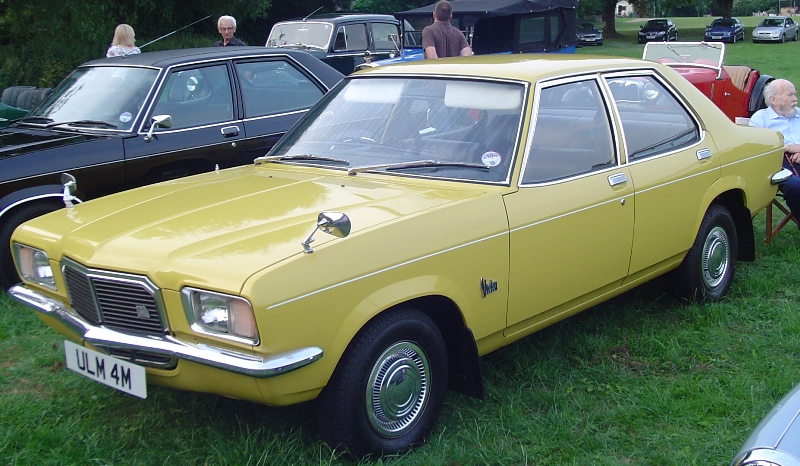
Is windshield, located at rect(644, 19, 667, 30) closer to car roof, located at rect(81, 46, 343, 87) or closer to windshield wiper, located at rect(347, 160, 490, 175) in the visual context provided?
car roof, located at rect(81, 46, 343, 87)

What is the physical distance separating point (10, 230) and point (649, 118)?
4134 mm

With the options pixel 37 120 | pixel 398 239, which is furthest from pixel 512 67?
pixel 37 120

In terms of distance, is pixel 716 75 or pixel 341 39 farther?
pixel 341 39

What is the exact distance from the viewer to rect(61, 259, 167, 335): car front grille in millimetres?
3250

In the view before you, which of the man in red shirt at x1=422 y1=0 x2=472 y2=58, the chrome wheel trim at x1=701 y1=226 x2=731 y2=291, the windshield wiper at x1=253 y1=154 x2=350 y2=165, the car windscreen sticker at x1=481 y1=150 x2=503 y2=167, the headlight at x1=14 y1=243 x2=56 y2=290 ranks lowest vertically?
the chrome wheel trim at x1=701 y1=226 x2=731 y2=291

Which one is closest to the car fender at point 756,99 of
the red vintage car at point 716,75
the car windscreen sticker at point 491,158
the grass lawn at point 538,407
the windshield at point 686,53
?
the red vintage car at point 716,75

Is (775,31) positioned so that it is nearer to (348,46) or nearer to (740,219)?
(348,46)

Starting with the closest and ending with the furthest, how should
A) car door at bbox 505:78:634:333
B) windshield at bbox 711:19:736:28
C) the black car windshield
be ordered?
car door at bbox 505:78:634:333 → the black car windshield → windshield at bbox 711:19:736:28

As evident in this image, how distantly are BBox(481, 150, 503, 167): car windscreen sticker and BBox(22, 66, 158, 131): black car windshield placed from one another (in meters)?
3.28

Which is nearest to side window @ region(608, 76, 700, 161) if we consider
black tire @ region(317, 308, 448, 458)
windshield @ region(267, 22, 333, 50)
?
black tire @ region(317, 308, 448, 458)

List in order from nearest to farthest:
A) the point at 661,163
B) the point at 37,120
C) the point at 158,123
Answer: the point at 661,163 < the point at 158,123 < the point at 37,120

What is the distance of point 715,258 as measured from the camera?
5.41 metres

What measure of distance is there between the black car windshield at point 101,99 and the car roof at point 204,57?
0.33 ft

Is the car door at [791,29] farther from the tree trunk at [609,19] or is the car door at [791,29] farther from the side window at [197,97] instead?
the side window at [197,97]
